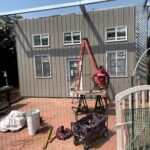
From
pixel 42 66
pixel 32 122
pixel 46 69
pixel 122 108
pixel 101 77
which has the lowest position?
pixel 32 122

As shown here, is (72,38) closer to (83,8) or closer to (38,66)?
(83,8)

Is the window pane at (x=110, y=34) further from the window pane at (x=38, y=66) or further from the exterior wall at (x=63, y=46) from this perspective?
the window pane at (x=38, y=66)

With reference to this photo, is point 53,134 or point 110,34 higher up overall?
point 110,34

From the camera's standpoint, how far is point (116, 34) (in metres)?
9.77

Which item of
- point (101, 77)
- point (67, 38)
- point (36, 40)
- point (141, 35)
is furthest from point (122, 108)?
point (36, 40)

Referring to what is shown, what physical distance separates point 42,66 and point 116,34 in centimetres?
387

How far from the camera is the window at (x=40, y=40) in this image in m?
11.0

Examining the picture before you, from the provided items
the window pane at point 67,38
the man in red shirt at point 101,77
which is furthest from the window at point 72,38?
the man in red shirt at point 101,77

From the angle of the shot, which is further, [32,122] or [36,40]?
[36,40]

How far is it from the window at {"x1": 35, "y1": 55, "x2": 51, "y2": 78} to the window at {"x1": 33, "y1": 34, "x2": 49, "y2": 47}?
0.57m

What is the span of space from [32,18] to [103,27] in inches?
139

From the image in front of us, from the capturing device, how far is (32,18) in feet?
36.6

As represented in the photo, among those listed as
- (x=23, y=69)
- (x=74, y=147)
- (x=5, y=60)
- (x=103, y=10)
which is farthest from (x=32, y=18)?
(x=74, y=147)

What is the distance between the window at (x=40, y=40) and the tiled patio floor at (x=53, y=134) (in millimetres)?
2883
